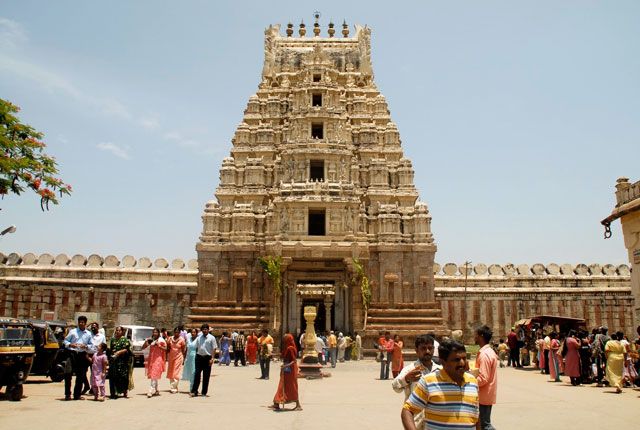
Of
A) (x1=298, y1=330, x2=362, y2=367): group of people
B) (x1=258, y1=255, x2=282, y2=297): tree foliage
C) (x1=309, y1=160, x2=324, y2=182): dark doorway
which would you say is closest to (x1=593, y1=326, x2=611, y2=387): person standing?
(x1=298, y1=330, x2=362, y2=367): group of people

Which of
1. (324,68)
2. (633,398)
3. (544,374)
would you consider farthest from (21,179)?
(324,68)

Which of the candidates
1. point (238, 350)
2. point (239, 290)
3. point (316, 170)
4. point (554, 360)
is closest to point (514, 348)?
point (554, 360)

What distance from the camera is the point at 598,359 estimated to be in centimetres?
1712

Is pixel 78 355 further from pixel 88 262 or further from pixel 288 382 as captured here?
pixel 88 262

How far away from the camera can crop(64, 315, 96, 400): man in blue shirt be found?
12.6 metres

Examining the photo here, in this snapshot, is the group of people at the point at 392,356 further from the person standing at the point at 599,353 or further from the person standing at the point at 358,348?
the person standing at the point at 358,348

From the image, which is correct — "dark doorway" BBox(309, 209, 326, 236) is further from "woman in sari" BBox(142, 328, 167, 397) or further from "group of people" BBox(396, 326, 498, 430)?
"group of people" BBox(396, 326, 498, 430)

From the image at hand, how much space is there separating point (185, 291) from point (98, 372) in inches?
864

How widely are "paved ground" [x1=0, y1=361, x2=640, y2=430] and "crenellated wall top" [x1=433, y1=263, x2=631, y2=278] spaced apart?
1931 centimetres

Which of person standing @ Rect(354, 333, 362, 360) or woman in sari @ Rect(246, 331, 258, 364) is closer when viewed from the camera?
woman in sari @ Rect(246, 331, 258, 364)

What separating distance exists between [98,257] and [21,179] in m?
20.5

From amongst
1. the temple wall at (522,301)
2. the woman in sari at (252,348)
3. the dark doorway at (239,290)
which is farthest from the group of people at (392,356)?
the temple wall at (522,301)

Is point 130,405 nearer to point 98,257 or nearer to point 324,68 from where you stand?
point 98,257

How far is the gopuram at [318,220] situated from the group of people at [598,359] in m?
11.3
